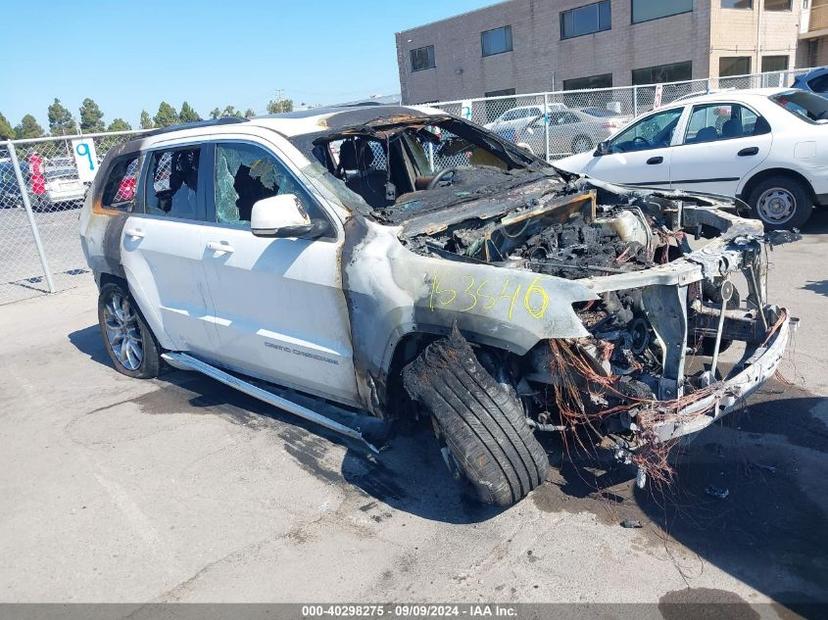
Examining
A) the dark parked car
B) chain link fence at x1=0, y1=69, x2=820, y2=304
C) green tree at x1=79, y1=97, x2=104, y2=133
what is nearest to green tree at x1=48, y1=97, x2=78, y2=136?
green tree at x1=79, y1=97, x2=104, y2=133

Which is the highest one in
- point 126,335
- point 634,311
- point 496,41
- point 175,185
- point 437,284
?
point 496,41

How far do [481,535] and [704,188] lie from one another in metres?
6.40

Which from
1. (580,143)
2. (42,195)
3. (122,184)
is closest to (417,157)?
(122,184)

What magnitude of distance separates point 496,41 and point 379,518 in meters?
34.5

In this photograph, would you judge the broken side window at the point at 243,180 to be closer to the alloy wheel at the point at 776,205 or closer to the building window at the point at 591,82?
the alloy wheel at the point at 776,205

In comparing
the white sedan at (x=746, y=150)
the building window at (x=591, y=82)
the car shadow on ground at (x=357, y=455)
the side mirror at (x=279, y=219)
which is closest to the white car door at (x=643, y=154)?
the white sedan at (x=746, y=150)

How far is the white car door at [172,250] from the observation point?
452cm

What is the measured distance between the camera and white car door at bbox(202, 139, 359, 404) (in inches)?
146

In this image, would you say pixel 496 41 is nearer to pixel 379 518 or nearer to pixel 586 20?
pixel 586 20

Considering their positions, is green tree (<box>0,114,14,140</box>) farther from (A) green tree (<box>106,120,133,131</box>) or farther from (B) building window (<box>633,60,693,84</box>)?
(B) building window (<box>633,60,693,84</box>)

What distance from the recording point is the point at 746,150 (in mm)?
7809

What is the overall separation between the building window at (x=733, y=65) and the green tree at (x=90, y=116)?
51.9 metres

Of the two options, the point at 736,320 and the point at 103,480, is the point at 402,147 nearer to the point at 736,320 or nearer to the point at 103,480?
the point at 736,320

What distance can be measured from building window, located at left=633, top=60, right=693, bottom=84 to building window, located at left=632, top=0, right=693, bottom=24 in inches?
75.8
